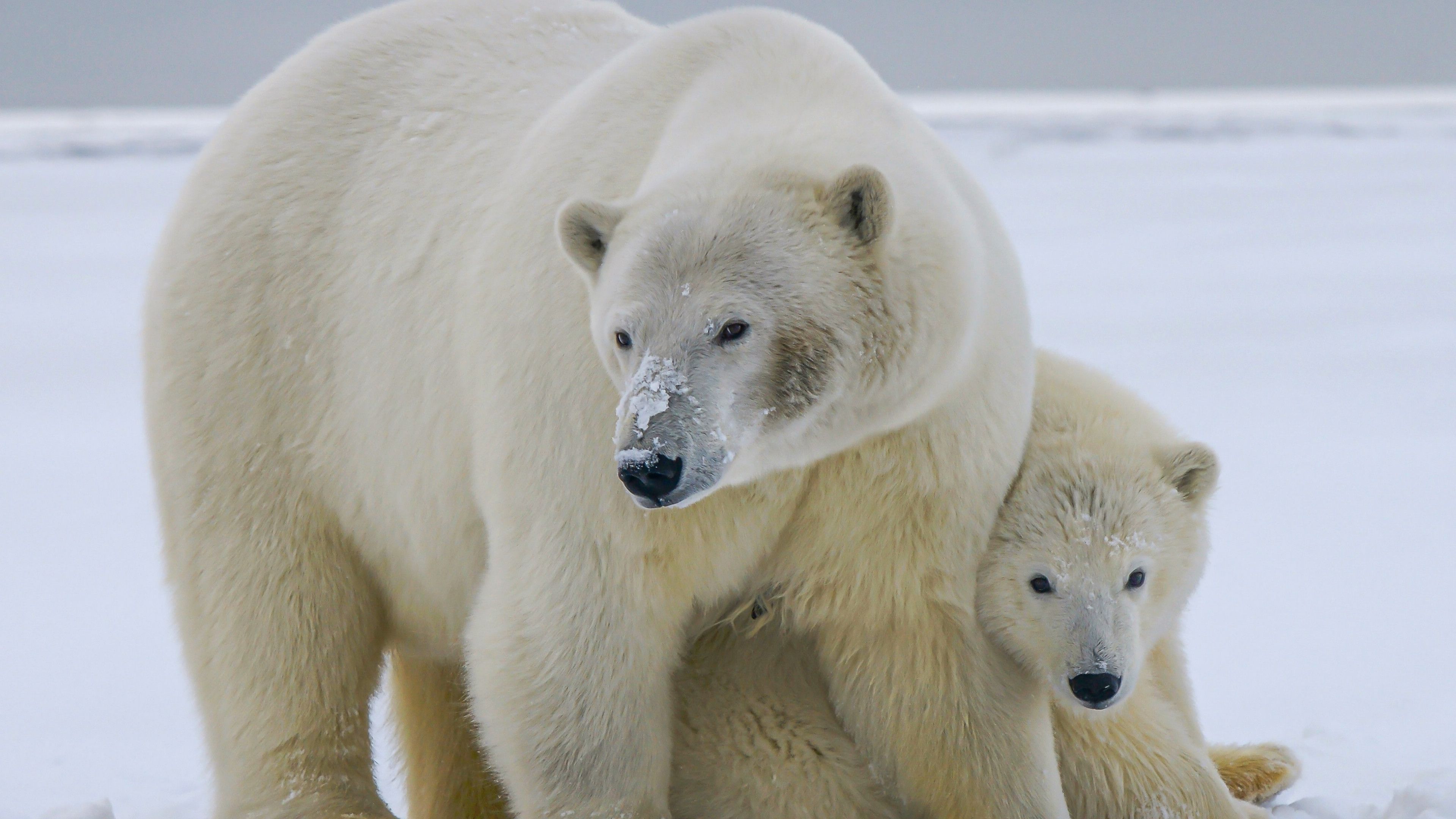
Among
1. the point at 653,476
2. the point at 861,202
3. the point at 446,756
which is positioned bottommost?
the point at 446,756

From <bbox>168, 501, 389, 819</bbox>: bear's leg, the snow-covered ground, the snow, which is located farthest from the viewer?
the snow-covered ground

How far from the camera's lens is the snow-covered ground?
4305mm

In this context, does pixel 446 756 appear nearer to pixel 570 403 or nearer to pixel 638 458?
pixel 570 403

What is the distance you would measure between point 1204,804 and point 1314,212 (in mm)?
15048

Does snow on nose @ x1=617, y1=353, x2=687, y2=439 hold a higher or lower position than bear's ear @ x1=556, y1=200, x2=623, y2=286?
lower

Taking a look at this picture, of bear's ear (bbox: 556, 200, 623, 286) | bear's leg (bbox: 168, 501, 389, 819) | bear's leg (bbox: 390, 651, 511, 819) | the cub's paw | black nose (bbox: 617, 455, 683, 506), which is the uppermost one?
bear's ear (bbox: 556, 200, 623, 286)

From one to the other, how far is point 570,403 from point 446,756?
1526mm

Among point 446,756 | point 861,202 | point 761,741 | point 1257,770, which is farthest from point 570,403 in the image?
point 1257,770

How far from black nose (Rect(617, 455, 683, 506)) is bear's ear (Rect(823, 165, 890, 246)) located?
19.6 inches

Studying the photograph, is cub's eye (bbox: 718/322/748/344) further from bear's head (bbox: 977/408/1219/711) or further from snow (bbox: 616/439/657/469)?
bear's head (bbox: 977/408/1219/711)

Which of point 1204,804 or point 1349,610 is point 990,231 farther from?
point 1349,610

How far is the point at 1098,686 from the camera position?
2744mm

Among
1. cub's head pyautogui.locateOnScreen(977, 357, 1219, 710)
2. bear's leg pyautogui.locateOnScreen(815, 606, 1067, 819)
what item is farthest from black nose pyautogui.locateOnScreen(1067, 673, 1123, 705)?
bear's leg pyautogui.locateOnScreen(815, 606, 1067, 819)

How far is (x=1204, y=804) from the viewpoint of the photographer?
3.13 m
